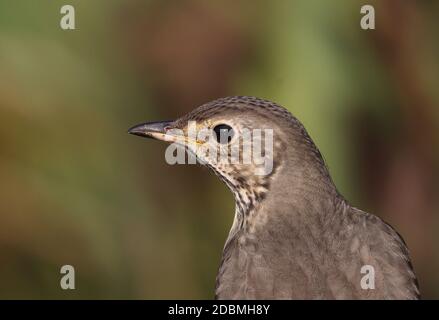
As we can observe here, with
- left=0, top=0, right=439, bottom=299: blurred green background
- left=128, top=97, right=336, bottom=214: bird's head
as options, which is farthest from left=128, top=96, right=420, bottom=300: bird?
left=0, top=0, right=439, bottom=299: blurred green background

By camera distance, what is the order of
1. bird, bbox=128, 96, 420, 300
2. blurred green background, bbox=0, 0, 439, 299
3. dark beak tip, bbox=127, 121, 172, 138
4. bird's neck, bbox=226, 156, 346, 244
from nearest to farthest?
1. bird, bbox=128, 96, 420, 300
2. bird's neck, bbox=226, 156, 346, 244
3. dark beak tip, bbox=127, 121, 172, 138
4. blurred green background, bbox=0, 0, 439, 299

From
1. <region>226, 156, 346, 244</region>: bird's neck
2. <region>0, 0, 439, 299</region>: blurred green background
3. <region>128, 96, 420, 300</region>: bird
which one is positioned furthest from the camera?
<region>0, 0, 439, 299</region>: blurred green background

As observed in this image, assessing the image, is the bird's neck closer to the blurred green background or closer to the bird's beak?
the bird's beak

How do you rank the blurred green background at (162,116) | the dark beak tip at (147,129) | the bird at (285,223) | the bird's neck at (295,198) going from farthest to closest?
the blurred green background at (162,116), the dark beak tip at (147,129), the bird's neck at (295,198), the bird at (285,223)

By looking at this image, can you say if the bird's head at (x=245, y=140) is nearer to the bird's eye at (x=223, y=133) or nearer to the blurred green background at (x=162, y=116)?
the bird's eye at (x=223, y=133)

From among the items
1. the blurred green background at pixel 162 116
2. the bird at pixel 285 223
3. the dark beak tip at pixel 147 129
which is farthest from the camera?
the blurred green background at pixel 162 116

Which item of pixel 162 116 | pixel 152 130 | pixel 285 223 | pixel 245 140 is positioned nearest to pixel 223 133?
pixel 245 140

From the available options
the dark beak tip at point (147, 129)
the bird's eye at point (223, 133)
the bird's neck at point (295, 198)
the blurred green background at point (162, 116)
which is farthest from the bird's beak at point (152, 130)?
the blurred green background at point (162, 116)

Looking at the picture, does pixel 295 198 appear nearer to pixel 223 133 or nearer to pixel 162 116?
pixel 223 133
